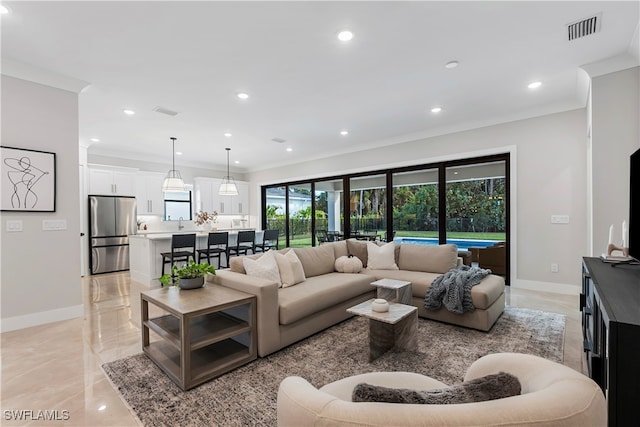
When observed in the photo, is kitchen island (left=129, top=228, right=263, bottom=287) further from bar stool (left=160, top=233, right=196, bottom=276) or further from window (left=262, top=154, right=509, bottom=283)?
window (left=262, top=154, right=509, bottom=283)

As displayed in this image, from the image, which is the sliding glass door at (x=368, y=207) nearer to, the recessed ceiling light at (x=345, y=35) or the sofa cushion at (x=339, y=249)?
the sofa cushion at (x=339, y=249)

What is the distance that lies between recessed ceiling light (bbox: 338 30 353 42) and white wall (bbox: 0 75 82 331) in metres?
3.26

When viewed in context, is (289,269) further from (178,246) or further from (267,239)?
(267,239)

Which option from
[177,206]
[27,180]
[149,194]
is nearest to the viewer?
[27,180]

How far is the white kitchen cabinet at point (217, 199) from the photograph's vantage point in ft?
28.1

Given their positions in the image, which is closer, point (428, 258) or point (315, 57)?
point (315, 57)

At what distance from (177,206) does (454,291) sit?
7430mm

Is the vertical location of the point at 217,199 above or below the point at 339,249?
above

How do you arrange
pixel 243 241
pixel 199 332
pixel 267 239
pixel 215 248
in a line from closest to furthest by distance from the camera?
pixel 199 332 < pixel 215 248 < pixel 243 241 < pixel 267 239

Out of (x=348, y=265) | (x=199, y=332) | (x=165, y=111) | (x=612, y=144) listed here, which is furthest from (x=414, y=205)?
(x=199, y=332)

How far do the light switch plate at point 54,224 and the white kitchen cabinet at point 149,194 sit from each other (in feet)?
12.7

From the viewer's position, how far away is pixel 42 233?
346 centimetres

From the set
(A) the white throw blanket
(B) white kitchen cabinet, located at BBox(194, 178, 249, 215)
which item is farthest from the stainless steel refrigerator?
(A) the white throw blanket

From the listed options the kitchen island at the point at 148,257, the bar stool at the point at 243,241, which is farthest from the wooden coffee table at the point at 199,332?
the bar stool at the point at 243,241
